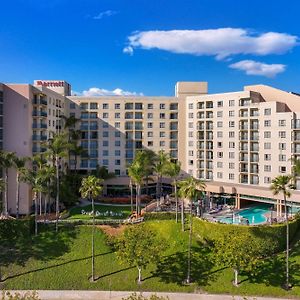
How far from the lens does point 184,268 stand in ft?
168

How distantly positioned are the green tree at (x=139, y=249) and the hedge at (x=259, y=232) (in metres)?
8.18

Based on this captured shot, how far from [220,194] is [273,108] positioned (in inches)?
855

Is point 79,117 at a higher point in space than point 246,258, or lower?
higher

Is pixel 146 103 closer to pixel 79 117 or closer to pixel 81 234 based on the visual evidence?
pixel 79 117

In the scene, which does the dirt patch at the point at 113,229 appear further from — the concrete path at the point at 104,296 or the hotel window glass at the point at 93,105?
the hotel window glass at the point at 93,105

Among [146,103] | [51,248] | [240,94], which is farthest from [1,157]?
[240,94]

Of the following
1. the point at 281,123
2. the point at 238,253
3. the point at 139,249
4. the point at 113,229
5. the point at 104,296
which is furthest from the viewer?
the point at 281,123

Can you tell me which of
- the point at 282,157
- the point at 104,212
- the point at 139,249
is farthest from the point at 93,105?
the point at 139,249

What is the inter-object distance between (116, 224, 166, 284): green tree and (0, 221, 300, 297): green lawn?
2.35m

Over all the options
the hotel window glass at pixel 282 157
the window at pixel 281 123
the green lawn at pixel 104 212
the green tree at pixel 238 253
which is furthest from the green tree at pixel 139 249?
the window at pixel 281 123

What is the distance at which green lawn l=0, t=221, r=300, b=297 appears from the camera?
47.9 metres

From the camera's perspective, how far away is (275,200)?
238 ft

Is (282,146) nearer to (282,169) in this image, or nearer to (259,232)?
(282,169)

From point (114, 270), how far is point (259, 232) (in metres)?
21.9
